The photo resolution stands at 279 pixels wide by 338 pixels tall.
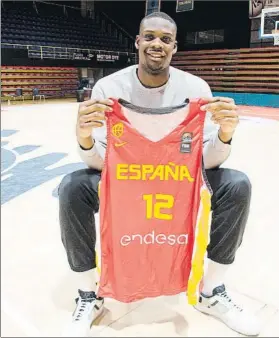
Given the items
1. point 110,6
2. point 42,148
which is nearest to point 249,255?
point 42,148

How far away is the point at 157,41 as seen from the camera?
52.2 inches

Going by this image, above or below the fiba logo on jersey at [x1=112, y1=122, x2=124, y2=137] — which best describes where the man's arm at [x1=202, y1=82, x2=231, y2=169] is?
below

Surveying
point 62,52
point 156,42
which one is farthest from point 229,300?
point 62,52

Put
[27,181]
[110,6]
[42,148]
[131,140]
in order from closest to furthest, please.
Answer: [131,140] → [27,181] → [42,148] → [110,6]

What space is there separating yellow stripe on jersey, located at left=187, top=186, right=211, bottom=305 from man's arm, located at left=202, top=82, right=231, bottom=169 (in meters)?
0.17

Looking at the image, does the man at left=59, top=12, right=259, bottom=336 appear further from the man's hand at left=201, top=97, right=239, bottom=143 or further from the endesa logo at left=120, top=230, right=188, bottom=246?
the endesa logo at left=120, top=230, right=188, bottom=246

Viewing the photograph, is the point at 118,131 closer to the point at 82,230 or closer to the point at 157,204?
the point at 157,204

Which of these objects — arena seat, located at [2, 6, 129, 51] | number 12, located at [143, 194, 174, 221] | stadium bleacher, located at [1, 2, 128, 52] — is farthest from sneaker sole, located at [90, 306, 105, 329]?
arena seat, located at [2, 6, 129, 51]

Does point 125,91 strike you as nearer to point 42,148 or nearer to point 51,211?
point 51,211

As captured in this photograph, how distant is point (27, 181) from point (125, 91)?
1.88 meters

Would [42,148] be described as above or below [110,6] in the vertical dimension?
below

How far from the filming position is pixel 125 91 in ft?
4.71

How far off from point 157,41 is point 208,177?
1.76 ft

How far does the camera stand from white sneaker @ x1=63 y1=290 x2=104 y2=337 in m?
1.22
